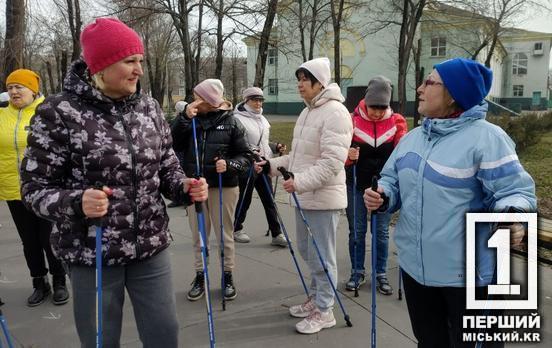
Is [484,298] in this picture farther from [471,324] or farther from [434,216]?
[434,216]

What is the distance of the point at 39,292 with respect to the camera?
4098 millimetres

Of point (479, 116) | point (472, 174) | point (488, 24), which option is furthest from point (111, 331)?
point (488, 24)

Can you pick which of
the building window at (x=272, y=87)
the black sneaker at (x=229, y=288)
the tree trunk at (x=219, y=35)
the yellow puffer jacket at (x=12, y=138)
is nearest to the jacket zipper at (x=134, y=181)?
the black sneaker at (x=229, y=288)

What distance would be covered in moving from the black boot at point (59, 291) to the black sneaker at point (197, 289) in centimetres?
112

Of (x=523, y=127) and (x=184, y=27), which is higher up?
(x=184, y=27)

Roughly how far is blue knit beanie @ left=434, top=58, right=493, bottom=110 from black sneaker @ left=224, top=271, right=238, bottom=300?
2737mm

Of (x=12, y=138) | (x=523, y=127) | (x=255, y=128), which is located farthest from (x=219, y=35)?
(x=12, y=138)

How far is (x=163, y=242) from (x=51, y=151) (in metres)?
0.70

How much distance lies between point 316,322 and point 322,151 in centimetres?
136

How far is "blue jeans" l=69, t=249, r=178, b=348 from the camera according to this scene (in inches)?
84.4

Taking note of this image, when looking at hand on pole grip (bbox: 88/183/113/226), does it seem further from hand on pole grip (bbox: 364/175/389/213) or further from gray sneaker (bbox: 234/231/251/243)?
gray sneaker (bbox: 234/231/251/243)

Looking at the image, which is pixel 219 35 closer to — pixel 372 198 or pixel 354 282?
pixel 354 282

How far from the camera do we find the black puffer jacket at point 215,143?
13.0 feet

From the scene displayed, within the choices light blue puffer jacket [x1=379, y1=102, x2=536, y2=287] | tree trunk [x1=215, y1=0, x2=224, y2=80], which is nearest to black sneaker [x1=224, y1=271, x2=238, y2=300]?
light blue puffer jacket [x1=379, y1=102, x2=536, y2=287]
